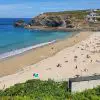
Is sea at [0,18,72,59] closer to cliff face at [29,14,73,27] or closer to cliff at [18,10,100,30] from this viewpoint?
cliff at [18,10,100,30]

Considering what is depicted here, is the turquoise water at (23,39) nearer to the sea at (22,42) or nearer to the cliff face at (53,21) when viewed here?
the sea at (22,42)

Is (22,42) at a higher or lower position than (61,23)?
higher

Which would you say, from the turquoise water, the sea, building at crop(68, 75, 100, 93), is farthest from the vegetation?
the turquoise water

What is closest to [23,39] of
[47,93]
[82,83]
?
[82,83]

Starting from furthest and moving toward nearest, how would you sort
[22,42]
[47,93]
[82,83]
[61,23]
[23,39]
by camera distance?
[61,23] < [23,39] < [22,42] < [82,83] < [47,93]

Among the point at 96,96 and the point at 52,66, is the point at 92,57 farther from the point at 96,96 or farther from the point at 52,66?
the point at 96,96

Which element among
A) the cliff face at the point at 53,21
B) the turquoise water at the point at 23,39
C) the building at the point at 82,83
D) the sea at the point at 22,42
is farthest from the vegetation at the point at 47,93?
the cliff face at the point at 53,21

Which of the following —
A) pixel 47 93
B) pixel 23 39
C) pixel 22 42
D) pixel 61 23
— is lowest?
pixel 61 23

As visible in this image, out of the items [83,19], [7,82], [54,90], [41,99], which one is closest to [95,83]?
[54,90]

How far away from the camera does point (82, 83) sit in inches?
568

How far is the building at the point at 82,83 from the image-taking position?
14.2m

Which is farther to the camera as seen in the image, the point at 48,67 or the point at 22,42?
the point at 22,42

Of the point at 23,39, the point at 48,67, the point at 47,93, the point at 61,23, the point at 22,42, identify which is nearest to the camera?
the point at 47,93

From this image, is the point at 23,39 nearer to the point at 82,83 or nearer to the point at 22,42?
the point at 22,42
